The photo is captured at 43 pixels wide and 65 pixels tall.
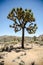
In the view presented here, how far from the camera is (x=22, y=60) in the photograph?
70.1ft

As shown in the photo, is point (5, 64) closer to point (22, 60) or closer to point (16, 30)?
point (22, 60)

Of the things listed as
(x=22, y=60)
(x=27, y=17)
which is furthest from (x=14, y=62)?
(x=27, y=17)

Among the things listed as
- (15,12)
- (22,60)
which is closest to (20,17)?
(15,12)

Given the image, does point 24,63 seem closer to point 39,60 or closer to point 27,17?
point 39,60

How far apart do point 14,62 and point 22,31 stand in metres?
17.3

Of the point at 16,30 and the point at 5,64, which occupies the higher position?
the point at 16,30

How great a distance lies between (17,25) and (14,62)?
1687cm

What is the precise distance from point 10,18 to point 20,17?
1.99m

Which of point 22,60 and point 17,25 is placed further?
point 17,25

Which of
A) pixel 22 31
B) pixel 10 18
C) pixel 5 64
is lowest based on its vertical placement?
pixel 5 64

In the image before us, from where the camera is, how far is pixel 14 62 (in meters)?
21.3

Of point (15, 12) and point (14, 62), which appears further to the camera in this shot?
point (15, 12)

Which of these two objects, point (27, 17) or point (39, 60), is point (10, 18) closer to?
point (27, 17)

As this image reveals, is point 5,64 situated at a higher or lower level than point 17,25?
lower
